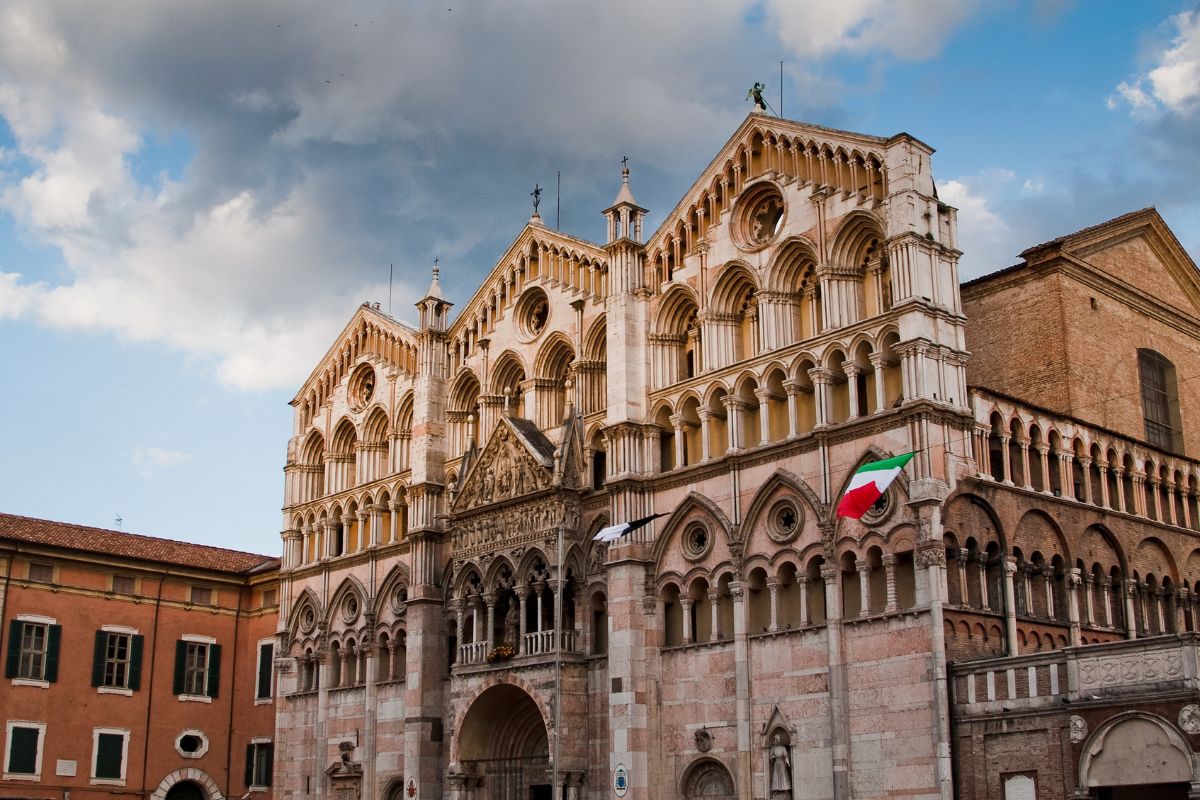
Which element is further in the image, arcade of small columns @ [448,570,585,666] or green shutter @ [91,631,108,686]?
green shutter @ [91,631,108,686]

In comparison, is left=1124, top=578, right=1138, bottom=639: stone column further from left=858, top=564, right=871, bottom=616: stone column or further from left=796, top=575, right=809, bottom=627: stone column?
left=796, top=575, right=809, bottom=627: stone column

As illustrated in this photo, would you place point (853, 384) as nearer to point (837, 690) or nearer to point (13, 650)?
point (837, 690)

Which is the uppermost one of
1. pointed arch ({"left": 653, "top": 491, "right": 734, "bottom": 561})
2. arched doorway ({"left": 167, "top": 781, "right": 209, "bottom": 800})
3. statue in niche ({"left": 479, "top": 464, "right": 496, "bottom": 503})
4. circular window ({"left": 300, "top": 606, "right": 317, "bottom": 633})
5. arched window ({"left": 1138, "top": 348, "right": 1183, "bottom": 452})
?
arched window ({"left": 1138, "top": 348, "right": 1183, "bottom": 452})

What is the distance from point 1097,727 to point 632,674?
1251cm

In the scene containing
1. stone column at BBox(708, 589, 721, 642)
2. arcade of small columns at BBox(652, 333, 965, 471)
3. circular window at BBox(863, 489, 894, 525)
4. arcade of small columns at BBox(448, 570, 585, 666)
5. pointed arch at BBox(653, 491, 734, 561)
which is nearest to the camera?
circular window at BBox(863, 489, 894, 525)

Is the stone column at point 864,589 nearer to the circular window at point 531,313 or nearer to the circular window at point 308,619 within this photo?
the circular window at point 531,313

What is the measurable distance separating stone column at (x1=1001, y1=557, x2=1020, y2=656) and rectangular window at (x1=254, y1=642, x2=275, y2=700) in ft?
101

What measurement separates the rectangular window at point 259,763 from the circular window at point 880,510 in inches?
1136

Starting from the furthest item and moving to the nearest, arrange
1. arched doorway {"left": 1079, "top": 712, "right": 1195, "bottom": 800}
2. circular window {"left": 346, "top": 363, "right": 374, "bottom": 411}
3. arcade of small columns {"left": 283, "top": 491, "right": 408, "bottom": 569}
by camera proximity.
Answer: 1. circular window {"left": 346, "top": 363, "right": 374, "bottom": 411}
2. arcade of small columns {"left": 283, "top": 491, "right": 408, "bottom": 569}
3. arched doorway {"left": 1079, "top": 712, "right": 1195, "bottom": 800}

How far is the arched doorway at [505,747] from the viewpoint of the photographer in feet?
129

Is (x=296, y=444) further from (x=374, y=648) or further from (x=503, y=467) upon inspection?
(x=503, y=467)

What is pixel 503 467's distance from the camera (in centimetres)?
4066

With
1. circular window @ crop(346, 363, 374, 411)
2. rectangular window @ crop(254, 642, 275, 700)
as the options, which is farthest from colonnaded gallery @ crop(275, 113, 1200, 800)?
rectangular window @ crop(254, 642, 275, 700)

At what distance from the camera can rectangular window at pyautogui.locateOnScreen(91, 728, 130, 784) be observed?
4784cm
